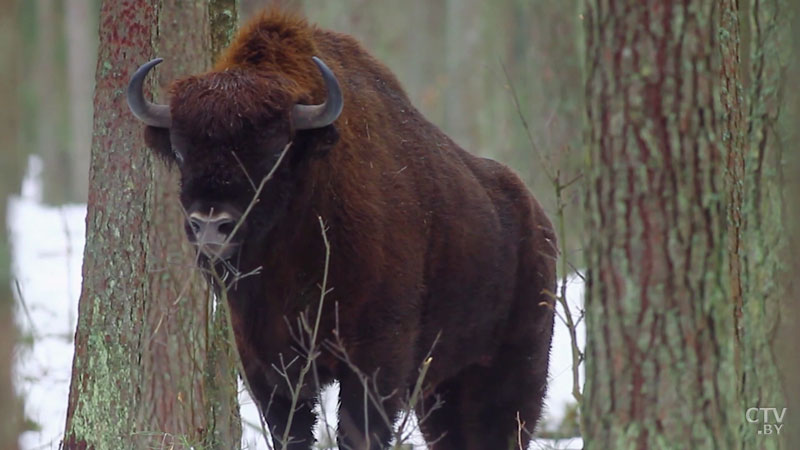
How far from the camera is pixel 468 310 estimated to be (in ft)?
23.1

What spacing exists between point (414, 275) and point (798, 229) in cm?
218

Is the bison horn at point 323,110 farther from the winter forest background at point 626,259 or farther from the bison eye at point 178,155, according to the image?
the winter forest background at point 626,259

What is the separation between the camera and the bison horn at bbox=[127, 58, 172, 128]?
19.2ft

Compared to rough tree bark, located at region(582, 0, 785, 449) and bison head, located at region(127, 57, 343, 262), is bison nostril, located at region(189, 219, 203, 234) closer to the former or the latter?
bison head, located at region(127, 57, 343, 262)

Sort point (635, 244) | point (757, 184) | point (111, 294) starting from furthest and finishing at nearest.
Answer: point (757, 184) < point (111, 294) < point (635, 244)

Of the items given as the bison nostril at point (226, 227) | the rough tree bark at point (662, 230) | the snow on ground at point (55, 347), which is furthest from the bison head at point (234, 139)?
the rough tree bark at point (662, 230)

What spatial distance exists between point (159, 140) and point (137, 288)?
868 mm

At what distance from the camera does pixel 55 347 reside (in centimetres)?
1156

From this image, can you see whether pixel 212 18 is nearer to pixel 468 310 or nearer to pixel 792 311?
pixel 468 310

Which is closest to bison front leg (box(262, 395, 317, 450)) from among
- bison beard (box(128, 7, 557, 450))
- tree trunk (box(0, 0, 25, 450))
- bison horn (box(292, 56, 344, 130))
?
bison beard (box(128, 7, 557, 450))

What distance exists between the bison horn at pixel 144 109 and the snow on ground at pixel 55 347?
1027mm

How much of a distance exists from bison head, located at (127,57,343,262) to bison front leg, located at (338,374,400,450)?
39.3 inches

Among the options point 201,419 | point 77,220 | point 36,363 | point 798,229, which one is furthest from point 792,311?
point 77,220

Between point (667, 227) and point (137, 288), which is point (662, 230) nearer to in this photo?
point (667, 227)
